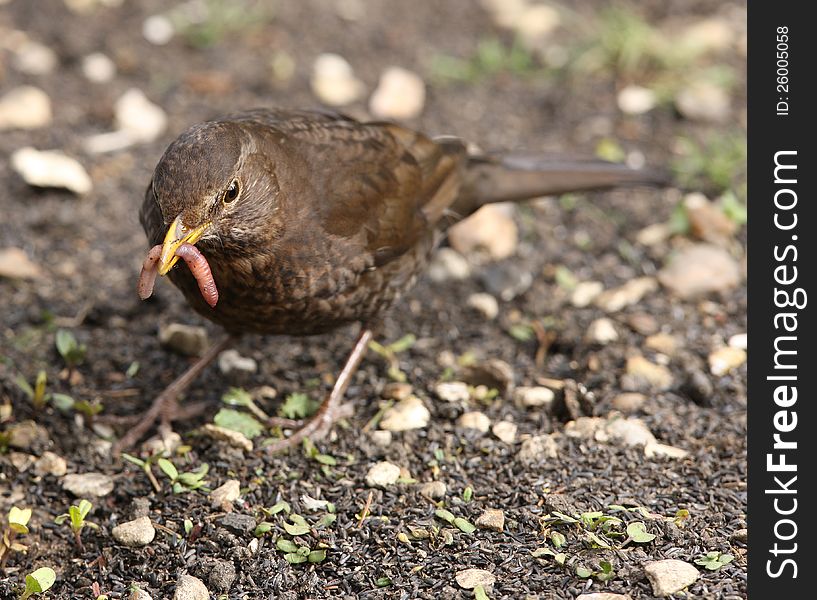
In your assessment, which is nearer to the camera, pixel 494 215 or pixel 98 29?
pixel 494 215

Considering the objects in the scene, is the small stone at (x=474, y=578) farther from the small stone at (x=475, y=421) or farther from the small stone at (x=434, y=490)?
the small stone at (x=475, y=421)

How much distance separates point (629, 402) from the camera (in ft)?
14.6

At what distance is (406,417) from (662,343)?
1.35 m

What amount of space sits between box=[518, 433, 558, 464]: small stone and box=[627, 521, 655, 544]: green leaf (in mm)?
538

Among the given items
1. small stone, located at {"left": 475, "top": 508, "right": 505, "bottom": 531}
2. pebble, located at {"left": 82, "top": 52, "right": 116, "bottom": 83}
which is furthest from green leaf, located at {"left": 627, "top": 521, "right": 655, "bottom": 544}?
pebble, located at {"left": 82, "top": 52, "right": 116, "bottom": 83}

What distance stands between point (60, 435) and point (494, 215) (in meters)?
2.55

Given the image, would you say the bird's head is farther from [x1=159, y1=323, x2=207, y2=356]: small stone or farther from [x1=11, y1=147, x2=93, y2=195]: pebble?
[x1=11, y1=147, x2=93, y2=195]: pebble

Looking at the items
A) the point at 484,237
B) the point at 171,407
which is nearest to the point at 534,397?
the point at 484,237

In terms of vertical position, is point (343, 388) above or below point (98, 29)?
below

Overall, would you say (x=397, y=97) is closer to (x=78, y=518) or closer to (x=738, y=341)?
(x=738, y=341)
